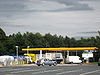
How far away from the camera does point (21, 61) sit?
84.9 metres

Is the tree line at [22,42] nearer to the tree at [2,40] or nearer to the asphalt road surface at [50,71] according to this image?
the tree at [2,40]

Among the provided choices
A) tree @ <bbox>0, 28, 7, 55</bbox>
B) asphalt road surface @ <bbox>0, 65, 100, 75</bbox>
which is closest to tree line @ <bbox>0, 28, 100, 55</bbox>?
tree @ <bbox>0, 28, 7, 55</bbox>

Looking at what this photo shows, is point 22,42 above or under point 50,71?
above

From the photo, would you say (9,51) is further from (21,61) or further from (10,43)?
(21,61)

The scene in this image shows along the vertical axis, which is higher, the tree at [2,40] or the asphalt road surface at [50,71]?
the tree at [2,40]

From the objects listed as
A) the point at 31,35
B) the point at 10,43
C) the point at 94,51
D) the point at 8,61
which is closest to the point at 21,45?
the point at 10,43

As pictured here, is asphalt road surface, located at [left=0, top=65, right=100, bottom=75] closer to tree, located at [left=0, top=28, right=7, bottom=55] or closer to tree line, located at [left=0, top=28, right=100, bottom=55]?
tree line, located at [left=0, top=28, right=100, bottom=55]

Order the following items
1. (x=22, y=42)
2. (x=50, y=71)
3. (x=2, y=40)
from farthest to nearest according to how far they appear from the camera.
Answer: (x=22, y=42) → (x=2, y=40) → (x=50, y=71)

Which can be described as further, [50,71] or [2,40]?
[2,40]

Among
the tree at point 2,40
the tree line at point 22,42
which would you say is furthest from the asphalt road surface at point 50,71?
the tree at point 2,40

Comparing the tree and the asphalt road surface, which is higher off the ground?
the tree

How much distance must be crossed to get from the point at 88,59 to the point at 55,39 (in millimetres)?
88360

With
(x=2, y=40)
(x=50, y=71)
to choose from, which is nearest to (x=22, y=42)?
(x=2, y=40)

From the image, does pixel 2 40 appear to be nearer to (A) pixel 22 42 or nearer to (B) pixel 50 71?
(A) pixel 22 42
